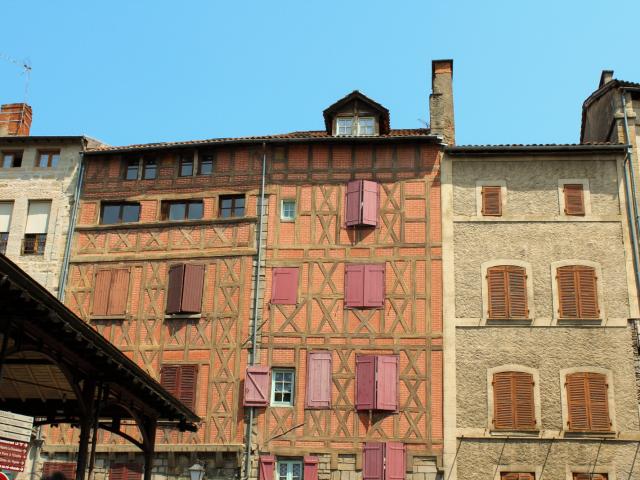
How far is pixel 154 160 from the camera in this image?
23.3m

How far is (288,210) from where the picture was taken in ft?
72.8

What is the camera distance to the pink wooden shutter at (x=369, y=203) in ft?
70.5

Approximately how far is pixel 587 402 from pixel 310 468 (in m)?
6.53

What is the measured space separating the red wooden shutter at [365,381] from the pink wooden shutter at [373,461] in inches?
34.7

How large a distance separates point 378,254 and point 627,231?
611 cm

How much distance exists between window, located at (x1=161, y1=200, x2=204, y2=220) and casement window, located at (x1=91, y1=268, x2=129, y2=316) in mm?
1905

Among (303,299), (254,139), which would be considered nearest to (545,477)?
(303,299)

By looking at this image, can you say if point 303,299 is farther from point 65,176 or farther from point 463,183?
point 65,176

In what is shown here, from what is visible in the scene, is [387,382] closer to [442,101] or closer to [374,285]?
[374,285]

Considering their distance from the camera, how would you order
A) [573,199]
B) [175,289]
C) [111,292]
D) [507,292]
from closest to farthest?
[507,292] < [573,199] < [175,289] < [111,292]

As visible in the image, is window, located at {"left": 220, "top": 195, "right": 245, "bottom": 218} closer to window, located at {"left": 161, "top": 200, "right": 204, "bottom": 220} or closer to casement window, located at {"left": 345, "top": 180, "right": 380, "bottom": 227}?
window, located at {"left": 161, "top": 200, "right": 204, "bottom": 220}

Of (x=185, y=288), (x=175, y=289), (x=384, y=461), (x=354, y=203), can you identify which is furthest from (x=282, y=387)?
(x=354, y=203)

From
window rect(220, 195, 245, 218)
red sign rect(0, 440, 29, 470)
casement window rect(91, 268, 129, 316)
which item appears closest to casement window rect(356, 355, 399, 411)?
window rect(220, 195, 245, 218)

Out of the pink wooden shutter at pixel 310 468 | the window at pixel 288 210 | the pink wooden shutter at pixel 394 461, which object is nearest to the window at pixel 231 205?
the window at pixel 288 210
